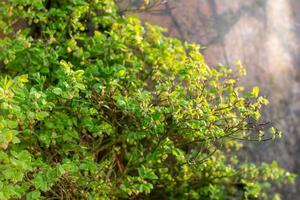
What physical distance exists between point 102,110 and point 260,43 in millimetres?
2730

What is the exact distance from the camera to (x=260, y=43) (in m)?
5.38

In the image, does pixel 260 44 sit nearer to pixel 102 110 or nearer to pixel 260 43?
pixel 260 43

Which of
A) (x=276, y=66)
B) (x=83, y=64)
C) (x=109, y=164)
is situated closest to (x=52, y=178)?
(x=109, y=164)

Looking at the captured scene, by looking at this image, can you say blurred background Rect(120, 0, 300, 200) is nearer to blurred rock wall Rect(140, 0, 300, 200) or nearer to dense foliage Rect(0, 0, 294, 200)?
blurred rock wall Rect(140, 0, 300, 200)

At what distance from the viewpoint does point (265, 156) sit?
507cm

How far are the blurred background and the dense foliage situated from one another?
0.95 meters

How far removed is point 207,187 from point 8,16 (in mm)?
1869

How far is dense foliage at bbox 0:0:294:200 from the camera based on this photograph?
106 inches

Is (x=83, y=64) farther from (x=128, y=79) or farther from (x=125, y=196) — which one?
(x=125, y=196)

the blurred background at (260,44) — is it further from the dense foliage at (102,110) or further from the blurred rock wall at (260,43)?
the dense foliage at (102,110)

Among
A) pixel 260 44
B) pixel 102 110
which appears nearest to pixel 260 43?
pixel 260 44

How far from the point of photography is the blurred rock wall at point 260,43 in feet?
16.1

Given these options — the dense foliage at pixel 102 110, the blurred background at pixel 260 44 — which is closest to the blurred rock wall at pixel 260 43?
the blurred background at pixel 260 44

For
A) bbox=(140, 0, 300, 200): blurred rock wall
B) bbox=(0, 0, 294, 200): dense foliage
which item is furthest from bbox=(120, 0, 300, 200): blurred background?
bbox=(0, 0, 294, 200): dense foliage
